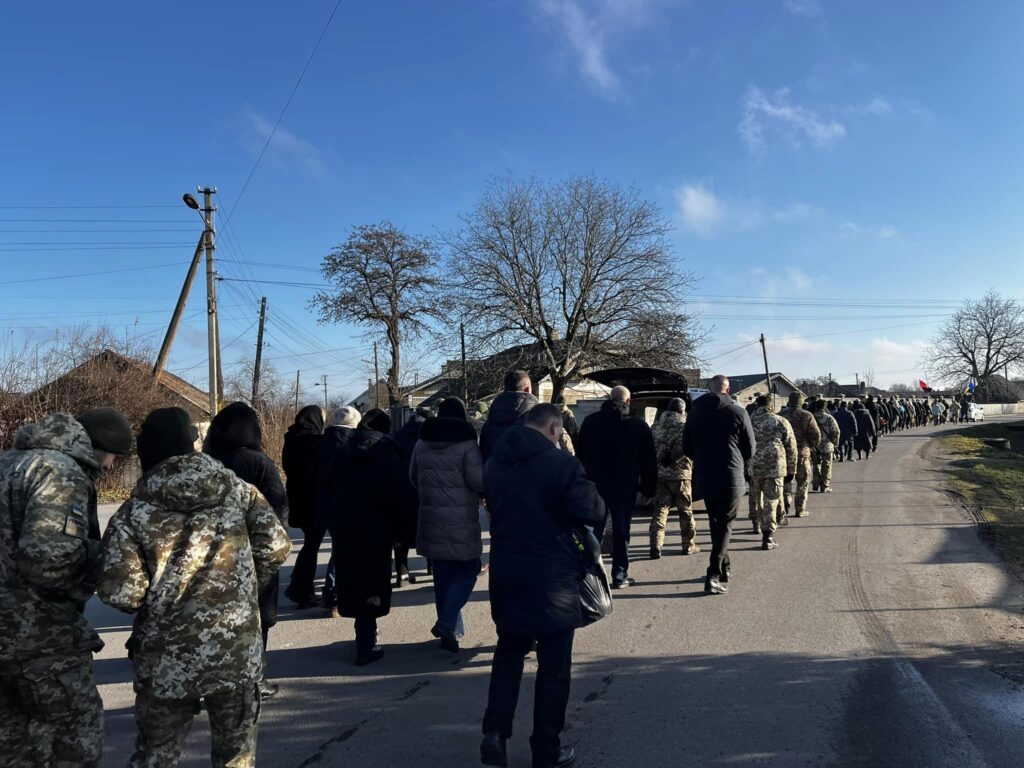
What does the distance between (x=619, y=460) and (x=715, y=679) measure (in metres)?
2.60

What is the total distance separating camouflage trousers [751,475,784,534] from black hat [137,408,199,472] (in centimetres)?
708

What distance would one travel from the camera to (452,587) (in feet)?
17.2

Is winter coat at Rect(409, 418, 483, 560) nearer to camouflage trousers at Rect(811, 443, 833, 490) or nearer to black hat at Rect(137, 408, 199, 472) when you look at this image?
black hat at Rect(137, 408, 199, 472)

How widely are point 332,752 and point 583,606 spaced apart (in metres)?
1.55

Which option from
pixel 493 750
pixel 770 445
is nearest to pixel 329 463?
pixel 493 750

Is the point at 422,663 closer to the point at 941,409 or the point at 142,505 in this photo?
the point at 142,505

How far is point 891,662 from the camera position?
15.5 ft

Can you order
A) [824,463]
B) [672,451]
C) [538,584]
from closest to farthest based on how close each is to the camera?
[538,584] < [672,451] < [824,463]

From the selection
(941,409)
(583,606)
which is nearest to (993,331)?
(941,409)

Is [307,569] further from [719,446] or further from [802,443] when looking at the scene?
[802,443]

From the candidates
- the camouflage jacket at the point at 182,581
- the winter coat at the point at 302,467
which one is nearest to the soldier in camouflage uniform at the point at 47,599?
the camouflage jacket at the point at 182,581

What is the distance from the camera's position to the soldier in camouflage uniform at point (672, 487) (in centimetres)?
816

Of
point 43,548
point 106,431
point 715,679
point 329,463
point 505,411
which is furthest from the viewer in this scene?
point 505,411

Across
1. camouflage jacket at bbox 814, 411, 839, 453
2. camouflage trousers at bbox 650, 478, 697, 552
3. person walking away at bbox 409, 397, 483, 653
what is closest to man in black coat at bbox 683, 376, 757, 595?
camouflage trousers at bbox 650, 478, 697, 552
